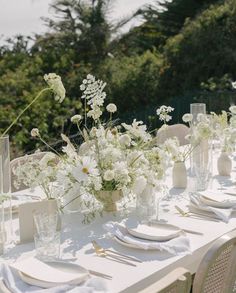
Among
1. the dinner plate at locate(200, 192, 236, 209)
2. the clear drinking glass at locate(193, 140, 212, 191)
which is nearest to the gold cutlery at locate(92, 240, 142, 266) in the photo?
the dinner plate at locate(200, 192, 236, 209)

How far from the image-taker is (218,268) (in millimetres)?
1802

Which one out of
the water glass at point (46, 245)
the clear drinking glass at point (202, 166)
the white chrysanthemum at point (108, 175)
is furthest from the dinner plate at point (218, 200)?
the water glass at point (46, 245)

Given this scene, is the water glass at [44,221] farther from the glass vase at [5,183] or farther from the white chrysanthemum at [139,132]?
the white chrysanthemum at [139,132]

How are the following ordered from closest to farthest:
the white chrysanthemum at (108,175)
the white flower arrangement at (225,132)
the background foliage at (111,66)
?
the white chrysanthemum at (108,175)
the white flower arrangement at (225,132)
the background foliage at (111,66)

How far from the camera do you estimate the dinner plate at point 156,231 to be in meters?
2.01

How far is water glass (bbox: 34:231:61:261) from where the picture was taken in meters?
1.87

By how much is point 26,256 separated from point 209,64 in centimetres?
759

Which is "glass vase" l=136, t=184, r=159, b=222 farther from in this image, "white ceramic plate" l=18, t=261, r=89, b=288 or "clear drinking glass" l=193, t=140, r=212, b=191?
"white ceramic plate" l=18, t=261, r=89, b=288

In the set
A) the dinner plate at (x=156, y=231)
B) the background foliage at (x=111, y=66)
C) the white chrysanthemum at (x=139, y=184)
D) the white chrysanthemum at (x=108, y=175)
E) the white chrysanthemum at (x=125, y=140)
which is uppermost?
the background foliage at (x=111, y=66)

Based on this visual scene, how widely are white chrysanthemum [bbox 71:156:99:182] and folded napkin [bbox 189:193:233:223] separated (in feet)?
1.67

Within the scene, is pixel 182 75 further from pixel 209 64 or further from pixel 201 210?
pixel 201 210

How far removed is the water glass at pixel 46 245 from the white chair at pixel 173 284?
1.80 feet

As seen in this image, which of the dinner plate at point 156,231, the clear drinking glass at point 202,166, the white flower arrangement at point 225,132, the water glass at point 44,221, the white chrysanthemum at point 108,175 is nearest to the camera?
the water glass at point 44,221

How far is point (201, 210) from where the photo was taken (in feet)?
7.88
